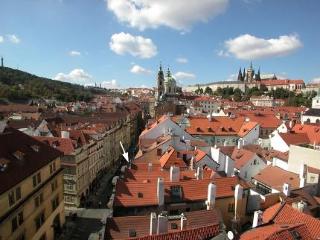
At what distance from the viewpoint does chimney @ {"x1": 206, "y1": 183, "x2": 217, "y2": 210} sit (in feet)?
87.8

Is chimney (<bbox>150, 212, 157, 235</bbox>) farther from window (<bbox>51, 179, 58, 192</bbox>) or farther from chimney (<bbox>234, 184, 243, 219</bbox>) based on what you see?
window (<bbox>51, 179, 58, 192</bbox>)

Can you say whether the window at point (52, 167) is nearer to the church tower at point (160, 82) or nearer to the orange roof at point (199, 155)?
the orange roof at point (199, 155)

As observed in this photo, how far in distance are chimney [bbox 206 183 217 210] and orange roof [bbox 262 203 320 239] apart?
158 inches

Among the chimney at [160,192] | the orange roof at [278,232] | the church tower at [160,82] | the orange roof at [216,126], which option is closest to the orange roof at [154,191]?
the chimney at [160,192]

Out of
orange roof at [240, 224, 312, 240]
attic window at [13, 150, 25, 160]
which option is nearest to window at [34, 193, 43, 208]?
attic window at [13, 150, 25, 160]

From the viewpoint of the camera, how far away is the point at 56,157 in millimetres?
33031

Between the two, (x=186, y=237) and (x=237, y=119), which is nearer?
(x=186, y=237)

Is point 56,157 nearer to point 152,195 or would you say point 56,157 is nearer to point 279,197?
point 152,195

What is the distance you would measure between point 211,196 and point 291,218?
627 centimetres

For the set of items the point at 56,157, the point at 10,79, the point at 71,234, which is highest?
the point at 10,79

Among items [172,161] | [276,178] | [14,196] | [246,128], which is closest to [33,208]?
[14,196]

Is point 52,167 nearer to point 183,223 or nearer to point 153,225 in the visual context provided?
point 153,225

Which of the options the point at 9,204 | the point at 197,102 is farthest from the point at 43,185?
the point at 197,102

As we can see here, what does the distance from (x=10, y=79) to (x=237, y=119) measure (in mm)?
160591
